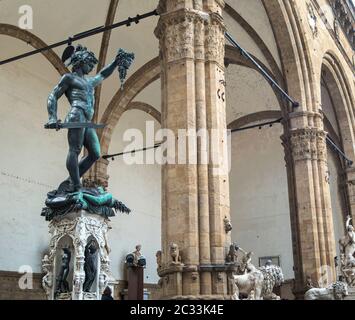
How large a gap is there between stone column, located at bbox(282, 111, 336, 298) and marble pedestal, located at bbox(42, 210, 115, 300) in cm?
778

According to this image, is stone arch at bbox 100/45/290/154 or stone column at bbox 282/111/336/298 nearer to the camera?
stone column at bbox 282/111/336/298

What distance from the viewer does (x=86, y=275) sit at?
453 centimetres

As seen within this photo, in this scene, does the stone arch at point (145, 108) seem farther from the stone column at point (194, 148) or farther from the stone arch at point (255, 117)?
the stone column at point (194, 148)

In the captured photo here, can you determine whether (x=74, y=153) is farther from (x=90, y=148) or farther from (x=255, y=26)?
(x=255, y=26)

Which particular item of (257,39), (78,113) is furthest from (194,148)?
(257,39)

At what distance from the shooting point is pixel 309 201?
12016 mm

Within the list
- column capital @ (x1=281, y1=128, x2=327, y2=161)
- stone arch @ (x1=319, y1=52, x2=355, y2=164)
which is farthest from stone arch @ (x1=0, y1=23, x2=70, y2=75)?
stone arch @ (x1=319, y1=52, x2=355, y2=164)

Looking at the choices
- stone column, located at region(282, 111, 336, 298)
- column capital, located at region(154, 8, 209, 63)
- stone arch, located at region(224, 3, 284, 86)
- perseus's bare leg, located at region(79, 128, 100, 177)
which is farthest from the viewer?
stone arch, located at region(224, 3, 284, 86)

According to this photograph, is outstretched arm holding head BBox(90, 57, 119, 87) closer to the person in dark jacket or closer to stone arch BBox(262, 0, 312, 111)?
the person in dark jacket

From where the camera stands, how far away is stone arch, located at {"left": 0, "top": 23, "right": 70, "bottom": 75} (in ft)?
42.0

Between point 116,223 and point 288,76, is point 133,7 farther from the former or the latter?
point 116,223

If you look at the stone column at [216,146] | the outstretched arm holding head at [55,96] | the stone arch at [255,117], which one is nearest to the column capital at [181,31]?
the stone column at [216,146]

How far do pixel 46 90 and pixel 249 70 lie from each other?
6.26 m

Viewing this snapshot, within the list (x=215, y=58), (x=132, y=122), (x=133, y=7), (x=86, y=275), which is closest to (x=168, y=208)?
(x=215, y=58)
